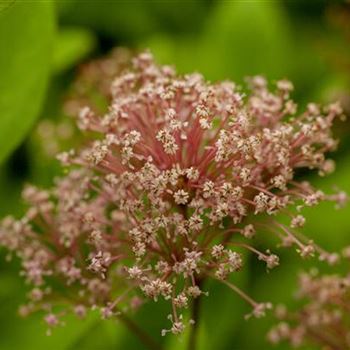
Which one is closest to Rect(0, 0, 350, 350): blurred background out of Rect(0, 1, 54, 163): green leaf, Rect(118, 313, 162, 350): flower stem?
Rect(0, 1, 54, 163): green leaf

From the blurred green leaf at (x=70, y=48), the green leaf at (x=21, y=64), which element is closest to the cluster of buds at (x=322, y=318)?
the green leaf at (x=21, y=64)

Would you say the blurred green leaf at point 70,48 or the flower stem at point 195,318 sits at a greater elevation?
the blurred green leaf at point 70,48

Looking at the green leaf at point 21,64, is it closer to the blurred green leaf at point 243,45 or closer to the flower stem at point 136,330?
the flower stem at point 136,330

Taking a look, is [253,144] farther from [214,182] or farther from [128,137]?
[128,137]

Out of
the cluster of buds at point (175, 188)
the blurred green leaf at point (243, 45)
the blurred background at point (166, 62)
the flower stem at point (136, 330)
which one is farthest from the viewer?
the blurred green leaf at point (243, 45)

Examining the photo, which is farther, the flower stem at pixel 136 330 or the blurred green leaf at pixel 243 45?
the blurred green leaf at pixel 243 45

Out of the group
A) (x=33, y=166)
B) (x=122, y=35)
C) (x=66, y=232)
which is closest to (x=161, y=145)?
(x=66, y=232)

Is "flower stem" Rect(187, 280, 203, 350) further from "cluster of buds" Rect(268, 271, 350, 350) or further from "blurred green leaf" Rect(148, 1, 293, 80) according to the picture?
"blurred green leaf" Rect(148, 1, 293, 80)
